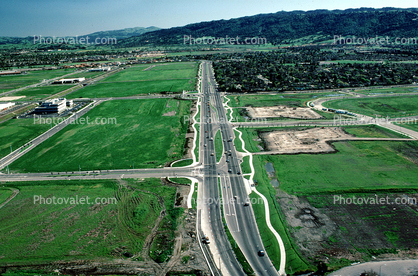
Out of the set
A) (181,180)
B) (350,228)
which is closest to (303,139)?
(350,228)

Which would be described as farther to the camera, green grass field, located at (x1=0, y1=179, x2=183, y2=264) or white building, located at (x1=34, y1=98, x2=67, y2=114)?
white building, located at (x1=34, y1=98, x2=67, y2=114)

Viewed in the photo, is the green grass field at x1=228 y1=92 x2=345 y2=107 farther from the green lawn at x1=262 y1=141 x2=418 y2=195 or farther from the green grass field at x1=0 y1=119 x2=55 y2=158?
the green grass field at x1=0 y1=119 x2=55 y2=158

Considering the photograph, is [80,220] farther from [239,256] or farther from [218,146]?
[218,146]

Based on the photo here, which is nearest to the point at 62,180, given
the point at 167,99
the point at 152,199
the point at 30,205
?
the point at 30,205

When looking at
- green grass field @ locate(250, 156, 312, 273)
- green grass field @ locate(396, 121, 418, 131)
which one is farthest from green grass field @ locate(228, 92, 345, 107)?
green grass field @ locate(250, 156, 312, 273)

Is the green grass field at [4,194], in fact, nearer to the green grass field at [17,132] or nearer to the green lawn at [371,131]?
the green grass field at [17,132]
